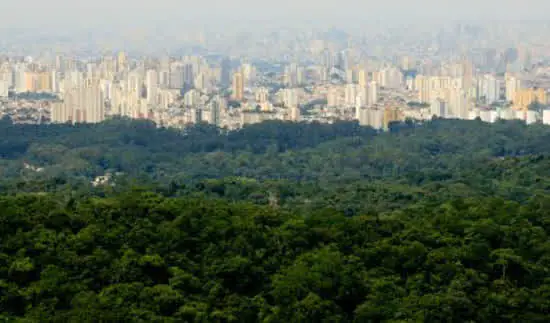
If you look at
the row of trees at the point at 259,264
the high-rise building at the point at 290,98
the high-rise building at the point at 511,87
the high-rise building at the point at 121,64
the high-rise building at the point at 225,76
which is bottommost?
the row of trees at the point at 259,264

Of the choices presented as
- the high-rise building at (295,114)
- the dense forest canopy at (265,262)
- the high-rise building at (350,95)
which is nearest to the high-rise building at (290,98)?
the high-rise building at (350,95)

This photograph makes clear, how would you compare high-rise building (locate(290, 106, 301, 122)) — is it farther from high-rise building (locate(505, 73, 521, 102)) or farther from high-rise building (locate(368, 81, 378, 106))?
high-rise building (locate(505, 73, 521, 102))

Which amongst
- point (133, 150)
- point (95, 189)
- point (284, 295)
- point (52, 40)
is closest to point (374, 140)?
point (133, 150)

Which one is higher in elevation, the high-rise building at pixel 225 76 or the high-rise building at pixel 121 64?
the high-rise building at pixel 121 64

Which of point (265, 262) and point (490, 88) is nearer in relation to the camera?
point (265, 262)

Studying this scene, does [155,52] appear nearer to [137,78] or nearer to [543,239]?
[137,78]

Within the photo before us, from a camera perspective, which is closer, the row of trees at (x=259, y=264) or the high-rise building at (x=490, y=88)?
the row of trees at (x=259, y=264)

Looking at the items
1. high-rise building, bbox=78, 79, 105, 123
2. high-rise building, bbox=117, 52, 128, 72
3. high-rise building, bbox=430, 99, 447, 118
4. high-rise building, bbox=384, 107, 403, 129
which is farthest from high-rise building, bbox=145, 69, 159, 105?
high-rise building, bbox=430, 99, 447, 118

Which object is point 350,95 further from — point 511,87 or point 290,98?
point 511,87

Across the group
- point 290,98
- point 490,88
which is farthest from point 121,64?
point 490,88

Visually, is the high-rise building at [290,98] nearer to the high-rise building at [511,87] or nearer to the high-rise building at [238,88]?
the high-rise building at [238,88]

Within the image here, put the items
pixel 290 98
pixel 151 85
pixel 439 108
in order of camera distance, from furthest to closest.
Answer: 1. pixel 151 85
2. pixel 290 98
3. pixel 439 108
